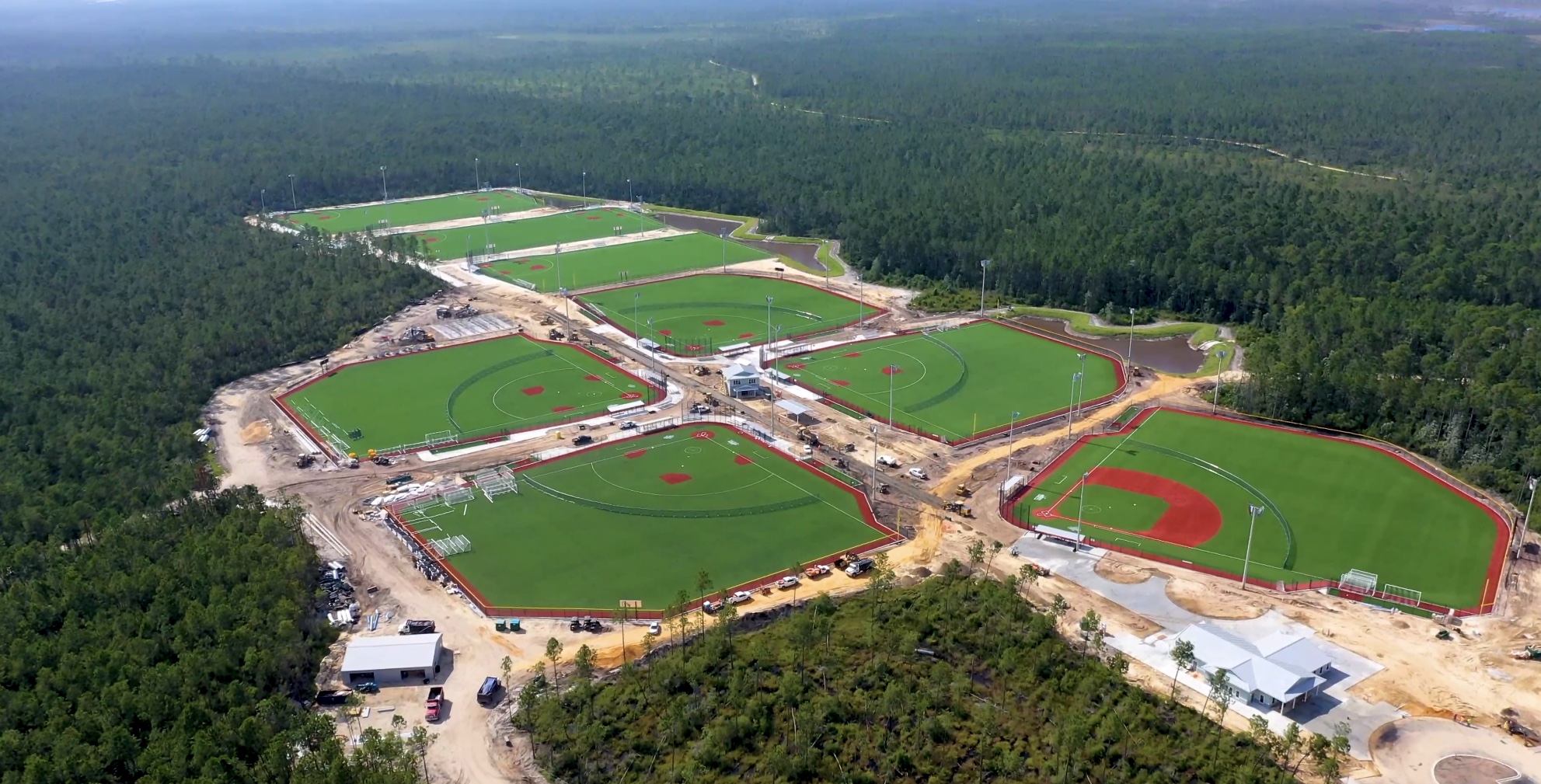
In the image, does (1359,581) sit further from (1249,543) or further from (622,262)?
(622,262)

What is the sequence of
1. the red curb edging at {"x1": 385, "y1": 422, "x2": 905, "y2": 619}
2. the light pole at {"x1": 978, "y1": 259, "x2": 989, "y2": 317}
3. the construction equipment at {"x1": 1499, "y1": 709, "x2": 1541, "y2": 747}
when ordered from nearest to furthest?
the construction equipment at {"x1": 1499, "y1": 709, "x2": 1541, "y2": 747}, the red curb edging at {"x1": 385, "y1": 422, "x2": 905, "y2": 619}, the light pole at {"x1": 978, "y1": 259, "x2": 989, "y2": 317}

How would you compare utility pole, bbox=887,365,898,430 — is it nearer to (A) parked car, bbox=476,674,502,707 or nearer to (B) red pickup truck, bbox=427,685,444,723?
(A) parked car, bbox=476,674,502,707

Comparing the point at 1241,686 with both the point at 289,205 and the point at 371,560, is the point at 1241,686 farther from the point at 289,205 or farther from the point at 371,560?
the point at 289,205

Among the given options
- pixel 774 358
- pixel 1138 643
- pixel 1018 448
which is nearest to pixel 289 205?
pixel 774 358

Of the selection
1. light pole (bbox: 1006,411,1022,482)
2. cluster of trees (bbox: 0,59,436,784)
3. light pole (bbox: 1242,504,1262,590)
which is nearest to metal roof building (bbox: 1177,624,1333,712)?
light pole (bbox: 1242,504,1262,590)

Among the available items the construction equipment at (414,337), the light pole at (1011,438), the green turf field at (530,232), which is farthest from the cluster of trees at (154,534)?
the light pole at (1011,438)

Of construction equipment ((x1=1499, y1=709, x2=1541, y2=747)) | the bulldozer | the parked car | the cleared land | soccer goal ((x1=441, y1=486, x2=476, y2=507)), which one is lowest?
the parked car
